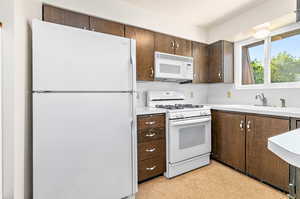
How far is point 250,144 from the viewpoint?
2.06 metres

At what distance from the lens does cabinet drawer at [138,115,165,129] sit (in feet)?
6.43

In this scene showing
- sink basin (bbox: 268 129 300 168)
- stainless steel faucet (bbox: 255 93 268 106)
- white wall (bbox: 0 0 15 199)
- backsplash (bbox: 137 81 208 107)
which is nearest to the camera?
sink basin (bbox: 268 129 300 168)

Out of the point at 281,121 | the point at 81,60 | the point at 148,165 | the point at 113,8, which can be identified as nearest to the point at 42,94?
the point at 81,60

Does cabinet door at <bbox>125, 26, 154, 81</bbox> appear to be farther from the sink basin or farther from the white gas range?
the sink basin

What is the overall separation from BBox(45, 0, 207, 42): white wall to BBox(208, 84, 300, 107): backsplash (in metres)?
1.07

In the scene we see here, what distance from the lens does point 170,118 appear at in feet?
6.88

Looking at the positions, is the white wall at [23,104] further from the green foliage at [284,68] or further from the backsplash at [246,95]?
the green foliage at [284,68]

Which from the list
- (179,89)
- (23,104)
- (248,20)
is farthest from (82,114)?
(248,20)

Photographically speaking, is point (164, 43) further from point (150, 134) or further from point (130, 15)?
point (150, 134)

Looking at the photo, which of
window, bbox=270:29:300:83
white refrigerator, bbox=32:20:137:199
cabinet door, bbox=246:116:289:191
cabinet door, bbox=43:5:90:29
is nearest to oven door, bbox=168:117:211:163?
cabinet door, bbox=246:116:289:191

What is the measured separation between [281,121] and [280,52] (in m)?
1.29

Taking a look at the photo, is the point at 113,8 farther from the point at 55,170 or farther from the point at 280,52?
the point at 280,52

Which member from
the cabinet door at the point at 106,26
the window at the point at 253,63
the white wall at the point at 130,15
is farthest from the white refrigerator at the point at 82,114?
the window at the point at 253,63

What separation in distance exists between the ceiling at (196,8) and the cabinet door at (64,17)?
76cm
